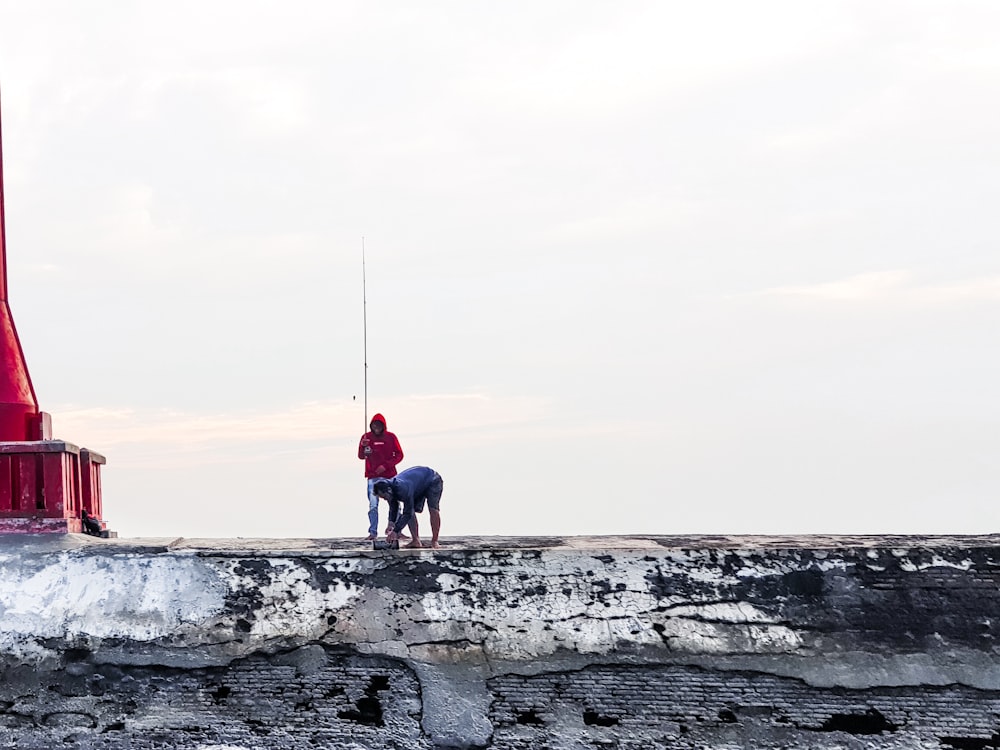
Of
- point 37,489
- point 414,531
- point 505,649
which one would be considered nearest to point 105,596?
point 37,489

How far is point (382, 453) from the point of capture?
21.3ft

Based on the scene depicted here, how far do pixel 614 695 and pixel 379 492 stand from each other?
5.53ft

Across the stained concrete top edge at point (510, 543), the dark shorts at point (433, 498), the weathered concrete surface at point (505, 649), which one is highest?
the dark shorts at point (433, 498)

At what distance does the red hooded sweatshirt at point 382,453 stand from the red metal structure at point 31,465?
164 centimetres

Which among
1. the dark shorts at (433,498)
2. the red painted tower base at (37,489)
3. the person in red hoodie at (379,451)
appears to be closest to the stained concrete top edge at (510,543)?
the red painted tower base at (37,489)

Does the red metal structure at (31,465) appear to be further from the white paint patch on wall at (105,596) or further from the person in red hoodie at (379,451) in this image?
the person in red hoodie at (379,451)

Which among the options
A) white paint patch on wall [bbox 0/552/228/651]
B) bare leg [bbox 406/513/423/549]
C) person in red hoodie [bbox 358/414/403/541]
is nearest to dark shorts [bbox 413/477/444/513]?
bare leg [bbox 406/513/423/549]

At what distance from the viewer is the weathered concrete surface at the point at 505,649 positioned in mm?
4660

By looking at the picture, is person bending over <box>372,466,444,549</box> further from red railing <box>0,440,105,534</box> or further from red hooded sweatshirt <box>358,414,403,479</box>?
red railing <box>0,440,105,534</box>

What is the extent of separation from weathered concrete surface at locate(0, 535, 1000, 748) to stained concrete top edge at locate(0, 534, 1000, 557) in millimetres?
75

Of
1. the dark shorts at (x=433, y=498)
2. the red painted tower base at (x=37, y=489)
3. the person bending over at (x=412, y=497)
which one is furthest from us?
the dark shorts at (x=433, y=498)

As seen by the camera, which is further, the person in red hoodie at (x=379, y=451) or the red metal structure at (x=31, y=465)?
the person in red hoodie at (x=379, y=451)

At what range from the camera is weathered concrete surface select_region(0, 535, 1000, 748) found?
4.66 m

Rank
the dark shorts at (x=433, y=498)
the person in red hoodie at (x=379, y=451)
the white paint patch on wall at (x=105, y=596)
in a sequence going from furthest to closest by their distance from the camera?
the person in red hoodie at (x=379, y=451), the dark shorts at (x=433, y=498), the white paint patch on wall at (x=105, y=596)
